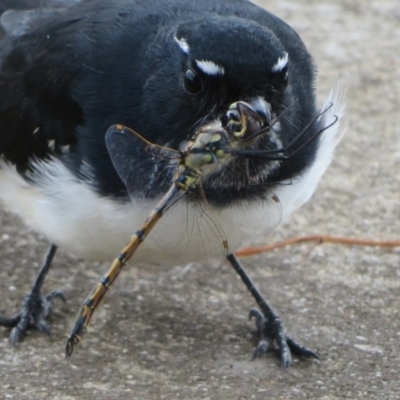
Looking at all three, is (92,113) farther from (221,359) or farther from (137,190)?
(221,359)

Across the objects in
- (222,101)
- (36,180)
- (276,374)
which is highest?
(222,101)

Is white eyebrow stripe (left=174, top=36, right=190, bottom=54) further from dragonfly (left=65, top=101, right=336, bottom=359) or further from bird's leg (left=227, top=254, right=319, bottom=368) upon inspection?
bird's leg (left=227, top=254, right=319, bottom=368)

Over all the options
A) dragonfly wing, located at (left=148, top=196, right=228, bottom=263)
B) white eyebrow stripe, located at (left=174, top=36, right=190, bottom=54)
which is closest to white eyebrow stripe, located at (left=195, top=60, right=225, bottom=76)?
white eyebrow stripe, located at (left=174, top=36, right=190, bottom=54)

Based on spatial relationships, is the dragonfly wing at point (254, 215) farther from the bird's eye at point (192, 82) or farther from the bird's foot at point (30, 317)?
the bird's foot at point (30, 317)

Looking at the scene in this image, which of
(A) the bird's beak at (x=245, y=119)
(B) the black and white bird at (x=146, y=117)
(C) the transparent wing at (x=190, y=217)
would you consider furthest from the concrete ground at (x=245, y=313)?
(A) the bird's beak at (x=245, y=119)

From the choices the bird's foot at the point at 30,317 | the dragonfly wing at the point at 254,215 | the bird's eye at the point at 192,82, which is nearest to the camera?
the bird's eye at the point at 192,82

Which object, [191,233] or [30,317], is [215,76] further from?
[30,317]

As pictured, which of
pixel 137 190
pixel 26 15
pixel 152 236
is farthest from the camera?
pixel 26 15

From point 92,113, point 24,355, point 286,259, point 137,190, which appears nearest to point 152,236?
point 137,190
